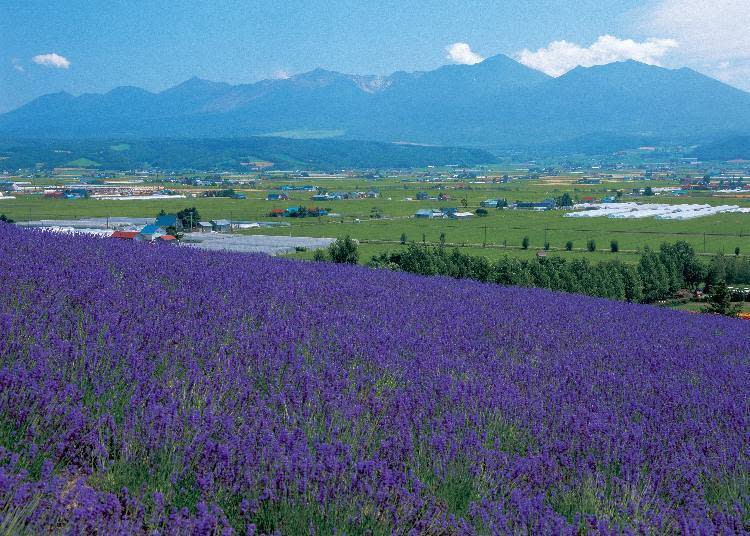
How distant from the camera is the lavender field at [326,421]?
2387 mm

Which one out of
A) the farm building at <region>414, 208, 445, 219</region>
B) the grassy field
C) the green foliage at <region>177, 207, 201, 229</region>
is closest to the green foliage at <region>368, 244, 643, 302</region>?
the grassy field

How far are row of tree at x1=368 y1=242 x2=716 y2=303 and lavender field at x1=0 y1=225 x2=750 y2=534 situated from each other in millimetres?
13753

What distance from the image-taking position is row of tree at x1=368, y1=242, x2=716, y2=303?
26016 millimetres

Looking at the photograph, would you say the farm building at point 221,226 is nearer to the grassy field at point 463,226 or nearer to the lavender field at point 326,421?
the grassy field at point 463,226

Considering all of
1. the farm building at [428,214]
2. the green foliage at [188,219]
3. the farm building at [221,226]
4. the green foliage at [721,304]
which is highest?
the green foliage at [188,219]

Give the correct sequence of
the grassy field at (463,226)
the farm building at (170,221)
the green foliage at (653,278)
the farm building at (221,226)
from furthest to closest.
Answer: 1. the farm building at (221,226)
2. the grassy field at (463,226)
3. the farm building at (170,221)
4. the green foliage at (653,278)

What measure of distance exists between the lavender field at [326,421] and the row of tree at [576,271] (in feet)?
45.1

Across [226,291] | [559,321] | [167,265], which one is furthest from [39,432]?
[559,321]

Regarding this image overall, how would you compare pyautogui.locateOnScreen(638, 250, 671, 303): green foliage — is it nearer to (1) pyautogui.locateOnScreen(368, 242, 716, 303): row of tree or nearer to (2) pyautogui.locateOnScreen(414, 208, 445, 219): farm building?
(1) pyautogui.locateOnScreen(368, 242, 716, 303): row of tree

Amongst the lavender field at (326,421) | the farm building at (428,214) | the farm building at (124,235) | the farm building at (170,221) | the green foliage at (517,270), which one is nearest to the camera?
the lavender field at (326,421)

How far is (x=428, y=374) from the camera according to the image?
161 inches

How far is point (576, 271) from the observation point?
108 feet

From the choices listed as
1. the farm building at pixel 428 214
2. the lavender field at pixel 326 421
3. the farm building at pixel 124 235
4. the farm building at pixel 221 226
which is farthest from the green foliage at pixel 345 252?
the farm building at pixel 428 214

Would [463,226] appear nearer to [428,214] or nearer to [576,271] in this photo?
[428,214]
